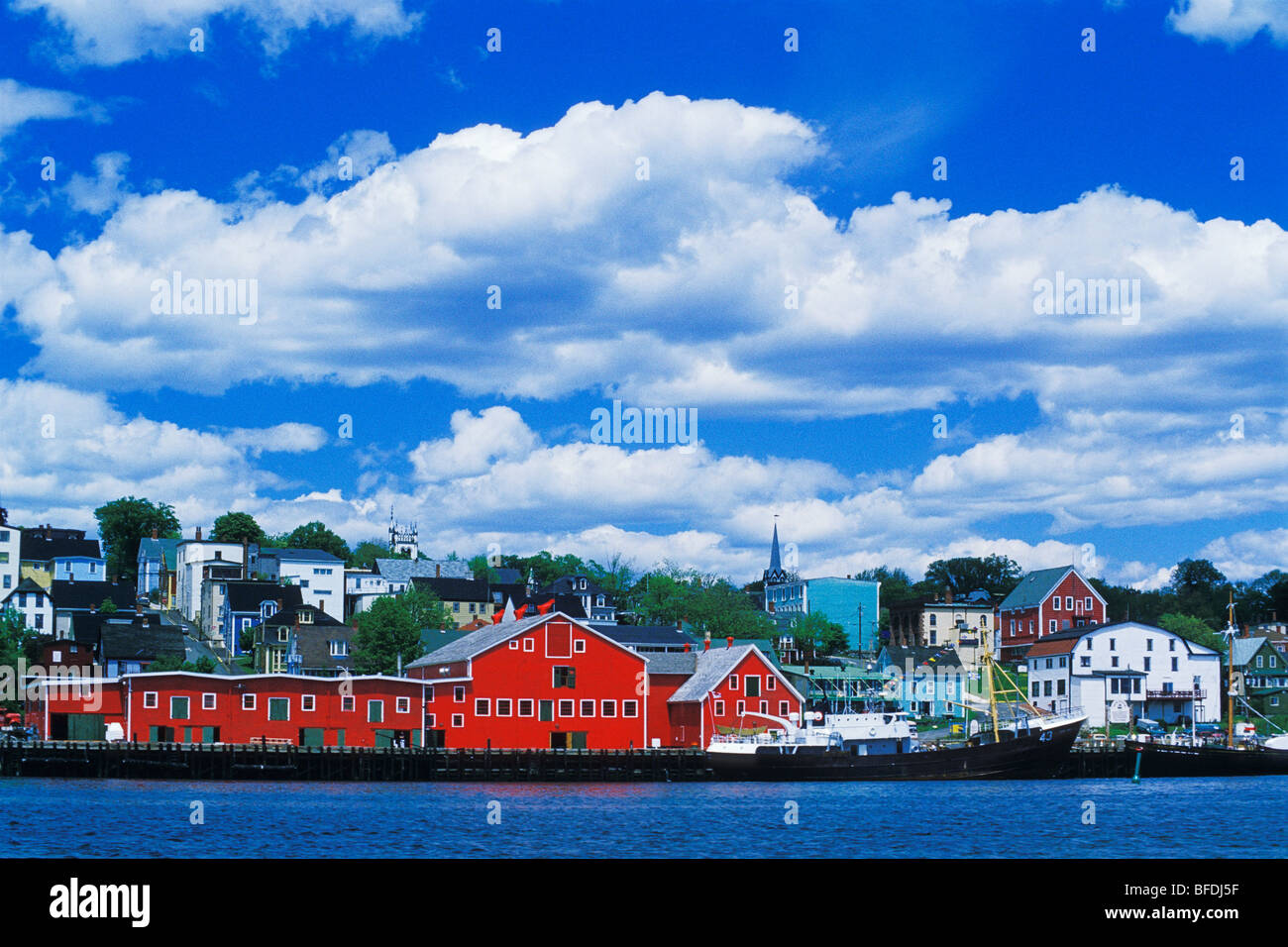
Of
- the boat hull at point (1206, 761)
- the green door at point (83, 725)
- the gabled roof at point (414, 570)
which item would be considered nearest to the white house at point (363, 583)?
the gabled roof at point (414, 570)

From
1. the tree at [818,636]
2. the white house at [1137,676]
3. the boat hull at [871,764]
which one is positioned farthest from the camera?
the tree at [818,636]

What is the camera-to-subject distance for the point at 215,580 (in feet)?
478

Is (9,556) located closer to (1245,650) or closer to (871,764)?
(871,764)

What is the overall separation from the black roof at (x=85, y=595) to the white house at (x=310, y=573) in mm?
15246

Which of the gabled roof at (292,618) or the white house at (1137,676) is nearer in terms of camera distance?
the white house at (1137,676)

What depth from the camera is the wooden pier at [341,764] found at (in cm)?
7262

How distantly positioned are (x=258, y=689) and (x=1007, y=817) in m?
44.4

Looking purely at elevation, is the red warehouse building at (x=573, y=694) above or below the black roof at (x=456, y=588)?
below

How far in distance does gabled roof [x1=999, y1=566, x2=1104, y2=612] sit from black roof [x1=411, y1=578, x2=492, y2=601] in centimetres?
5513

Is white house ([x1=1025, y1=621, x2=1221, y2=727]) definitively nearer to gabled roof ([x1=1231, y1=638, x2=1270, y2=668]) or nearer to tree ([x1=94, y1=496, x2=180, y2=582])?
gabled roof ([x1=1231, y1=638, x2=1270, y2=668])

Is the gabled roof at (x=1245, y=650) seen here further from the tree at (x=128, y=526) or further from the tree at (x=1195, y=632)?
the tree at (x=128, y=526)
